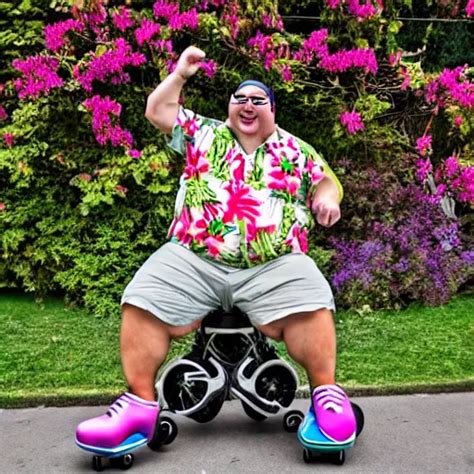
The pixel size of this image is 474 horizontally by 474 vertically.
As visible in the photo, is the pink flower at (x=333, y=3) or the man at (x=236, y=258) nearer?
the man at (x=236, y=258)

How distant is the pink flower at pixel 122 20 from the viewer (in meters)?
5.14

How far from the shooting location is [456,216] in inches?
247

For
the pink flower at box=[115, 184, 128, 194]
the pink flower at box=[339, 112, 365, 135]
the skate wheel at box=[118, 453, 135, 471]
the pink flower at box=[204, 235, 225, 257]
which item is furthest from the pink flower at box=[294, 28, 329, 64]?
the skate wheel at box=[118, 453, 135, 471]

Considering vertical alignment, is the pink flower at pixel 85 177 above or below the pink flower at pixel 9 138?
below

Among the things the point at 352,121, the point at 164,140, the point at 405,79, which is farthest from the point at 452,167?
the point at 164,140

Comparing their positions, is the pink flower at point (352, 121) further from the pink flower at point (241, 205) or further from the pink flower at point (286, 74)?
the pink flower at point (241, 205)

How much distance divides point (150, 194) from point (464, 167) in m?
2.23

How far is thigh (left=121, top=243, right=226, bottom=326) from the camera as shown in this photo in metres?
2.79

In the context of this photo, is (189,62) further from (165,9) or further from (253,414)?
(165,9)

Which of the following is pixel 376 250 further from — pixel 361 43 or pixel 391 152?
pixel 361 43

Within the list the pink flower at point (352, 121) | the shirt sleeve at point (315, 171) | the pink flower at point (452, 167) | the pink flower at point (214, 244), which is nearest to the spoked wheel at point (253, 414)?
the pink flower at point (214, 244)

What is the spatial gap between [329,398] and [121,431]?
0.73 meters

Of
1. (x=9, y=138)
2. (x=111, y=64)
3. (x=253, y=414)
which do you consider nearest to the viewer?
(x=253, y=414)

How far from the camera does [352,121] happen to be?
5.35 metres
